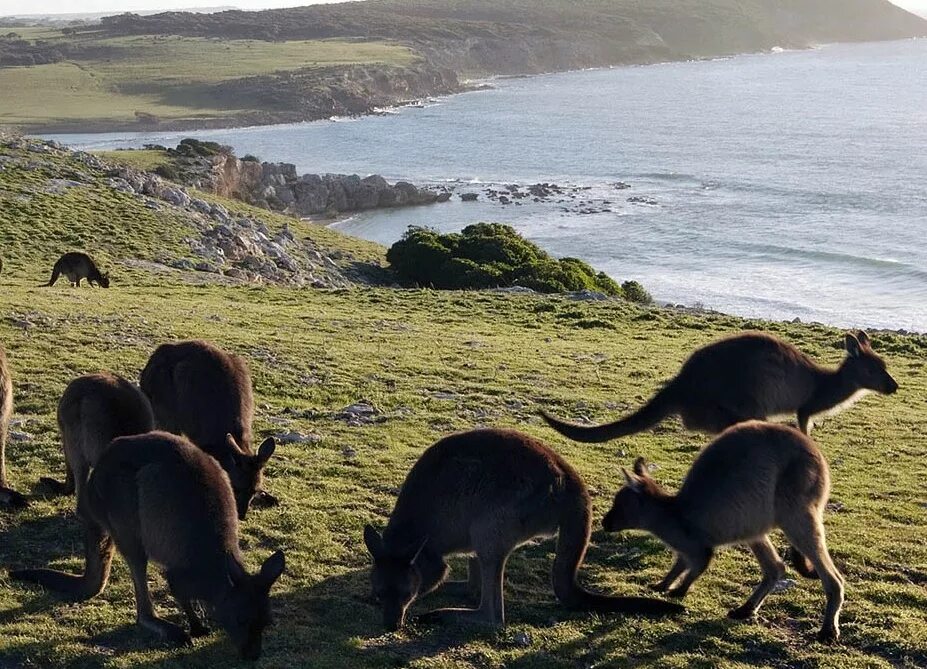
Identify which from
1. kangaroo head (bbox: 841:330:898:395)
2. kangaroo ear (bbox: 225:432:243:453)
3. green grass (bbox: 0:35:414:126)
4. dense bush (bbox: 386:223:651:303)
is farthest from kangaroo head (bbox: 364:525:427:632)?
green grass (bbox: 0:35:414:126)

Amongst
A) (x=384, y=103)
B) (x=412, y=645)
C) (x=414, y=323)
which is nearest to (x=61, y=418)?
(x=412, y=645)

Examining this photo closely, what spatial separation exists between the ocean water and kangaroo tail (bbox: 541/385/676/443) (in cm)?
3014

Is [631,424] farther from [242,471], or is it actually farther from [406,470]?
[242,471]

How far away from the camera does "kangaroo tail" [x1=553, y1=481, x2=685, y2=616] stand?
7383 mm

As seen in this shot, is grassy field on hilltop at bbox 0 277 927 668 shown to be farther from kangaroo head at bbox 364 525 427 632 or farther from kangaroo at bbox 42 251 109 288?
kangaroo at bbox 42 251 109 288

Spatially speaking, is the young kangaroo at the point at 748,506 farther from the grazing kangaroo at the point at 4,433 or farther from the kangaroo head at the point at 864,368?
the grazing kangaroo at the point at 4,433

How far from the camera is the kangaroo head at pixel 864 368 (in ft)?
37.3

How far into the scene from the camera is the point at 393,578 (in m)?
6.93

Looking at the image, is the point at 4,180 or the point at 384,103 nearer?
the point at 4,180

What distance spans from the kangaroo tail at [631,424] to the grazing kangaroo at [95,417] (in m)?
3.58

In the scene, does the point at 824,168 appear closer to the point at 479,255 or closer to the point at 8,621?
the point at 479,255

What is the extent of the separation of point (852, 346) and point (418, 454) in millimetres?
4946

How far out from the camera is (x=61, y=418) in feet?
27.1

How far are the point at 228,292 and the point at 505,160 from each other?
62.4 metres
